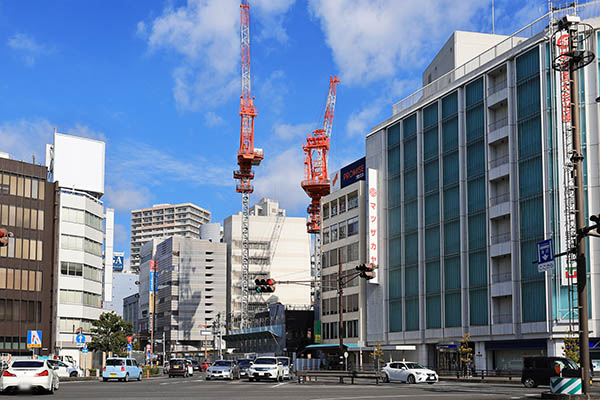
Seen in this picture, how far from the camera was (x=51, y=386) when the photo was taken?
33.2 m

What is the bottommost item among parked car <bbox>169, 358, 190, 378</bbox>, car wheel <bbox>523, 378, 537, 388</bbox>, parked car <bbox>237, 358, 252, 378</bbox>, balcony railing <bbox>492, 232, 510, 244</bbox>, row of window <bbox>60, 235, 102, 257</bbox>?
parked car <bbox>169, 358, 190, 378</bbox>

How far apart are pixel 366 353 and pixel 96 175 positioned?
45.2 m

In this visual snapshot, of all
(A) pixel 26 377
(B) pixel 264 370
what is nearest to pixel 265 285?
(B) pixel 264 370

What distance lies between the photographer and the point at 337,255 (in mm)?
109125

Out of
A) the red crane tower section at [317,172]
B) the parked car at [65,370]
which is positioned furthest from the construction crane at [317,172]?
the parked car at [65,370]

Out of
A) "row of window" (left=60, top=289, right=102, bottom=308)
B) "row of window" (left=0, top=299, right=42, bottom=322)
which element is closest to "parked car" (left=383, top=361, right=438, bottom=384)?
"row of window" (left=0, top=299, right=42, bottom=322)

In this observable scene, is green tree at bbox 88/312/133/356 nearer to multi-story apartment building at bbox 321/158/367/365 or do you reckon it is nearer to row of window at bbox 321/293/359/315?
multi-story apartment building at bbox 321/158/367/365

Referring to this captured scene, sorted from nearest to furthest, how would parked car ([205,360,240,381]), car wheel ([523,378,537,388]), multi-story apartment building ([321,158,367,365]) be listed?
car wheel ([523,378,537,388])
parked car ([205,360,240,381])
multi-story apartment building ([321,158,367,365])

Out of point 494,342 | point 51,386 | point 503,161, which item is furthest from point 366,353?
point 51,386

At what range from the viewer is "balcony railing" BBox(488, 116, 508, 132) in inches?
2872

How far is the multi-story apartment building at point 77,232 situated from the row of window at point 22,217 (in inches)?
188

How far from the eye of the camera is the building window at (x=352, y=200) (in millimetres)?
102250

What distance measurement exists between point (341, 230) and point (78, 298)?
118 feet

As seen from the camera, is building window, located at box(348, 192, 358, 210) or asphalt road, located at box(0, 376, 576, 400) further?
building window, located at box(348, 192, 358, 210)
